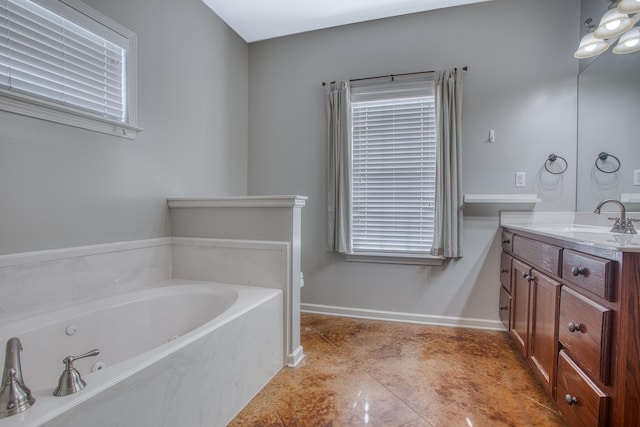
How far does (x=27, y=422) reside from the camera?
720 millimetres

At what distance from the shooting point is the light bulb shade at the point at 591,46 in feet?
6.37

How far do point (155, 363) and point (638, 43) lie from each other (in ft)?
9.46

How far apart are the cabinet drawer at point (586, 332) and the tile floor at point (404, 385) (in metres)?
0.45

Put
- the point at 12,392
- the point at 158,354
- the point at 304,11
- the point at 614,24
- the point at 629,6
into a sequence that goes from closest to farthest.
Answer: the point at 12,392
the point at 158,354
the point at 629,6
the point at 614,24
the point at 304,11

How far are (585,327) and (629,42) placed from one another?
176 centimetres

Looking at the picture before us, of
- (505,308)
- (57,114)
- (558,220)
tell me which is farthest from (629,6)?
(57,114)

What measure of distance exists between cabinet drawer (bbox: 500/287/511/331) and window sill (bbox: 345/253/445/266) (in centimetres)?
49

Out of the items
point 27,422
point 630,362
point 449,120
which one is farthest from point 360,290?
point 27,422

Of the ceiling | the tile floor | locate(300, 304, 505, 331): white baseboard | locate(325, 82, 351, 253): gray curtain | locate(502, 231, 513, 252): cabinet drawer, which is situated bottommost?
the tile floor

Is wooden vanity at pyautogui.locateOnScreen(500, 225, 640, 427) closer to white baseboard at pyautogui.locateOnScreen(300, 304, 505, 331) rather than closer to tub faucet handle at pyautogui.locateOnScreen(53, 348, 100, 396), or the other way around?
white baseboard at pyautogui.locateOnScreen(300, 304, 505, 331)

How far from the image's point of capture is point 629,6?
64.2 inches

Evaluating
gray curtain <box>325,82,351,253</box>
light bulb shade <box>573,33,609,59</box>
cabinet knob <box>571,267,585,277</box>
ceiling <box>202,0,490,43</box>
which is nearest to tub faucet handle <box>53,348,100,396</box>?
cabinet knob <box>571,267,585,277</box>

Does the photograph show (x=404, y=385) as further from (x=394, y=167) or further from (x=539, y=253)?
(x=394, y=167)

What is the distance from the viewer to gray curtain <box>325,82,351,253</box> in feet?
8.86
